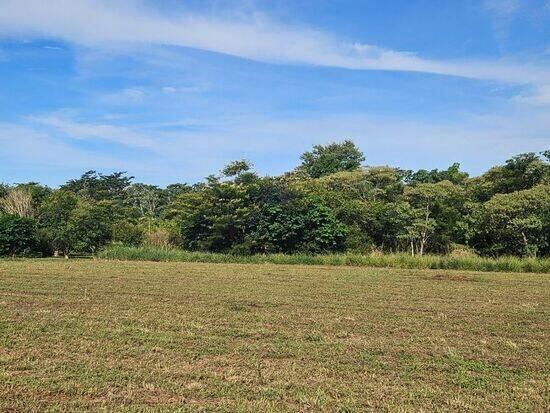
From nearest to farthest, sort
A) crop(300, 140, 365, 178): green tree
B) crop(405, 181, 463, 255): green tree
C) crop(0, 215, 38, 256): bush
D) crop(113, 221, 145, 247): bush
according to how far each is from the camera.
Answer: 1. crop(0, 215, 38, 256): bush
2. crop(405, 181, 463, 255): green tree
3. crop(113, 221, 145, 247): bush
4. crop(300, 140, 365, 178): green tree

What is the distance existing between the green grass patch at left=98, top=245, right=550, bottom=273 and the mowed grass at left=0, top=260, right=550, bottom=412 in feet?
38.9

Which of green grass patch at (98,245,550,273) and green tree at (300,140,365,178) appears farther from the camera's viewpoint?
green tree at (300,140,365,178)

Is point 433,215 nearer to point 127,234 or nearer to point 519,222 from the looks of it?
point 519,222

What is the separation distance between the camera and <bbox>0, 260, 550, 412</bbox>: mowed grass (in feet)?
15.3

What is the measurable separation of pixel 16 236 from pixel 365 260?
748 inches

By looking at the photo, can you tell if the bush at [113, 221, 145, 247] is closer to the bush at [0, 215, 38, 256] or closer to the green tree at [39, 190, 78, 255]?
the green tree at [39, 190, 78, 255]

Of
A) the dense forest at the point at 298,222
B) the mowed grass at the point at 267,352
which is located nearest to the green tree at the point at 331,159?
the dense forest at the point at 298,222

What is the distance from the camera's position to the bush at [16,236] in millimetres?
29281

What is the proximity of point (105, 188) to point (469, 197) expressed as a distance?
118 feet

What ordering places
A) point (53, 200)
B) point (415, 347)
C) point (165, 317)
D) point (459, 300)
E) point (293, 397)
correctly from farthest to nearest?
point (53, 200), point (459, 300), point (165, 317), point (415, 347), point (293, 397)

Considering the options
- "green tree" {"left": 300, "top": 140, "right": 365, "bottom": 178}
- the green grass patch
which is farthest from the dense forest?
"green tree" {"left": 300, "top": 140, "right": 365, "bottom": 178}

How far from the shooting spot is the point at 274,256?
28078mm

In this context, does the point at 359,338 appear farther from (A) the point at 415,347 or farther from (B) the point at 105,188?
(B) the point at 105,188

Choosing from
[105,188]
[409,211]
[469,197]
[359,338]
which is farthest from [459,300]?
[105,188]
